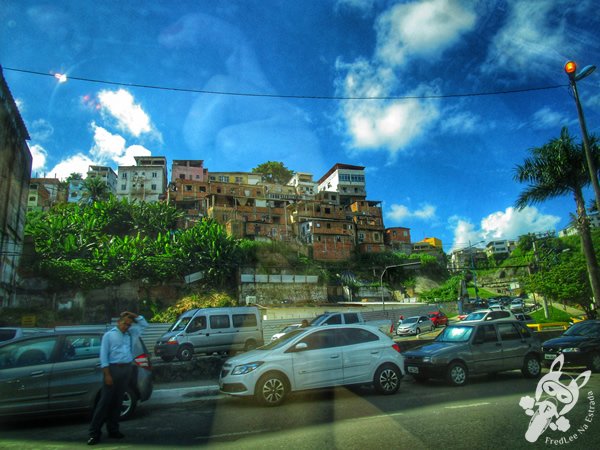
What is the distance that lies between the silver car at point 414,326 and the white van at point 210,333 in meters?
15.1

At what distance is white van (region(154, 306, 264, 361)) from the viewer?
645 inches

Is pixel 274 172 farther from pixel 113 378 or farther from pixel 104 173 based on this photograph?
pixel 113 378

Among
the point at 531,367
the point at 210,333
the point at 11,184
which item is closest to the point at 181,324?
the point at 210,333

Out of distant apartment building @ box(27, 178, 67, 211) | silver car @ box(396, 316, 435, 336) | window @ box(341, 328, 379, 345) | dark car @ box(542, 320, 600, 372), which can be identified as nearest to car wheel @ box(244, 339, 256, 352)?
window @ box(341, 328, 379, 345)

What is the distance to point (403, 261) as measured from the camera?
69.2m

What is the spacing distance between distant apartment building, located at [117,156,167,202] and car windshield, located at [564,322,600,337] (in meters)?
77.1

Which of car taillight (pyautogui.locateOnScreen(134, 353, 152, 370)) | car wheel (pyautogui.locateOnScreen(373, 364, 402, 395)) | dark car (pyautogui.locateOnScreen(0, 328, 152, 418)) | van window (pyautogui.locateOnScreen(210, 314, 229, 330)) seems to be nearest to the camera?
dark car (pyautogui.locateOnScreen(0, 328, 152, 418))

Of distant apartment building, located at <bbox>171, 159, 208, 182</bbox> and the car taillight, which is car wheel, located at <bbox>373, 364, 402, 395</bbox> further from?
distant apartment building, located at <bbox>171, 159, 208, 182</bbox>

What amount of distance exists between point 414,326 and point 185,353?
63.4 ft

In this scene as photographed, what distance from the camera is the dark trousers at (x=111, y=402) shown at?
547cm

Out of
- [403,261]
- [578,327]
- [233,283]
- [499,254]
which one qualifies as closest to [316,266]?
[233,283]

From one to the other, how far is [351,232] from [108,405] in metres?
65.9

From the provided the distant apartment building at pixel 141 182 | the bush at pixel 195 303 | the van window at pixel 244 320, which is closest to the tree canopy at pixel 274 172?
the distant apartment building at pixel 141 182

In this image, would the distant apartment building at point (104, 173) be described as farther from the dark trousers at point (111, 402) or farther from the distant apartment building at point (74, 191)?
the dark trousers at point (111, 402)
